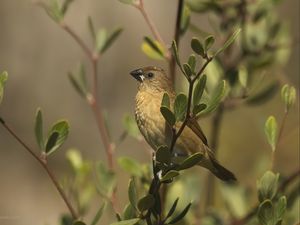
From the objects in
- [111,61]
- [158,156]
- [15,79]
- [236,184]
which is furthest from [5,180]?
[158,156]

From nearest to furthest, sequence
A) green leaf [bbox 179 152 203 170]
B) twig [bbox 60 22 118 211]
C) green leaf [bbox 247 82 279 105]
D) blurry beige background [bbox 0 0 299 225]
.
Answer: green leaf [bbox 179 152 203 170] < twig [bbox 60 22 118 211] < green leaf [bbox 247 82 279 105] < blurry beige background [bbox 0 0 299 225]

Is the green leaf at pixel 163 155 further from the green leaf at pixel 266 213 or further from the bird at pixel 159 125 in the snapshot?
the bird at pixel 159 125

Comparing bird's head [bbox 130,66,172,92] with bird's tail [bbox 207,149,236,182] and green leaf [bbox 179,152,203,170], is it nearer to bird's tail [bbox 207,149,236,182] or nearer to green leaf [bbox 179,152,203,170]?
bird's tail [bbox 207,149,236,182]

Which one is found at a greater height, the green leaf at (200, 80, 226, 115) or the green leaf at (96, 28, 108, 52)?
the green leaf at (96, 28, 108, 52)

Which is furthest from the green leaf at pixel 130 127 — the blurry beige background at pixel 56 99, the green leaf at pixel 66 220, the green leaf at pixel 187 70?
the blurry beige background at pixel 56 99

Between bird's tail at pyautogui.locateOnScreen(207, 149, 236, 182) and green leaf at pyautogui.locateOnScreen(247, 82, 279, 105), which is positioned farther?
green leaf at pyautogui.locateOnScreen(247, 82, 279, 105)

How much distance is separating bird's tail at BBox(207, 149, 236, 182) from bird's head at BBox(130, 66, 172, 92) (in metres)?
0.34

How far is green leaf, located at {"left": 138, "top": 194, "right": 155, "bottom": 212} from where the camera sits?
2227 millimetres

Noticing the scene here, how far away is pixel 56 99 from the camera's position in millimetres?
7434

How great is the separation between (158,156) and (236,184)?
135 cm

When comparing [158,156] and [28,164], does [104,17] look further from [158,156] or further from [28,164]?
[158,156]

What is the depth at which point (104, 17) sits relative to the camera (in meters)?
7.78

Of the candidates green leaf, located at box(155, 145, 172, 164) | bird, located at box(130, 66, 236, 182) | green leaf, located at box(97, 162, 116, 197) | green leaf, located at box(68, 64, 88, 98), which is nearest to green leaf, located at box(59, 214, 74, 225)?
green leaf, located at box(97, 162, 116, 197)

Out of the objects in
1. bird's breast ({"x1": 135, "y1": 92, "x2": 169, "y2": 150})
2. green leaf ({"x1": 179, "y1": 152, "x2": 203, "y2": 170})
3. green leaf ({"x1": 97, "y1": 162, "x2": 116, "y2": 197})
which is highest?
green leaf ({"x1": 179, "y1": 152, "x2": 203, "y2": 170})
